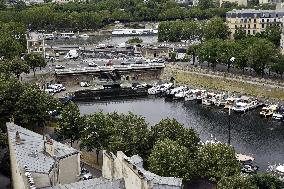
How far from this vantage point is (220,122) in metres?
76.2

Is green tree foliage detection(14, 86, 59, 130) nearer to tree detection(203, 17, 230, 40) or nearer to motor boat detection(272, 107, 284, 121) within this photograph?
motor boat detection(272, 107, 284, 121)

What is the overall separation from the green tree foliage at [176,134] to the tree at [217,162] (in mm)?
3441

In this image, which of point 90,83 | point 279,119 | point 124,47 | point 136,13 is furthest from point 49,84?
point 136,13

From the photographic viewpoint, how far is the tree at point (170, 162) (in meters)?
46.4

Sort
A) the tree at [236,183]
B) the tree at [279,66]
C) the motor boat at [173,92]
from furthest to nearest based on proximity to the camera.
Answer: the motor boat at [173,92]
the tree at [279,66]
the tree at [236,183]

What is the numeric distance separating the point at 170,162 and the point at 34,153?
12052 millimetres

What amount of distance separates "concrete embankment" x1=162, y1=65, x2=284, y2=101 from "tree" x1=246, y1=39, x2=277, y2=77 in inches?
118

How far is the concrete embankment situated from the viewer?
8544 cm

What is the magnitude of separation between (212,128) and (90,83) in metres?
32.5

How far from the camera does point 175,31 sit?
13688 cm

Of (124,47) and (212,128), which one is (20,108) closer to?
(212,128)

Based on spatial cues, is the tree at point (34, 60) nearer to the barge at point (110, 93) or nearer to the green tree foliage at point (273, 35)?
the barge at point (110, 93)

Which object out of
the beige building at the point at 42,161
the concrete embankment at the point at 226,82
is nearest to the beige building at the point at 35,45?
the concrete embankment at the point at 226,82

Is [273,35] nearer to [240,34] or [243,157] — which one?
[240,34]
